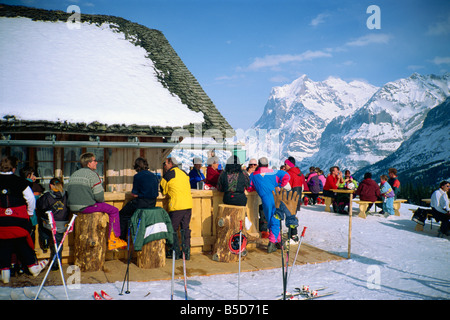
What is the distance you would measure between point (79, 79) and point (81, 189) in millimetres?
5676

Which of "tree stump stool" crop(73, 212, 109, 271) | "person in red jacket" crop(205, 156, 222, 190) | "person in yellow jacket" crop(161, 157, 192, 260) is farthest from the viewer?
"person in red jacket" crop(205, 156, 222, 190)

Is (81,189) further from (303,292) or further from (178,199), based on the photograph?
(303,292)

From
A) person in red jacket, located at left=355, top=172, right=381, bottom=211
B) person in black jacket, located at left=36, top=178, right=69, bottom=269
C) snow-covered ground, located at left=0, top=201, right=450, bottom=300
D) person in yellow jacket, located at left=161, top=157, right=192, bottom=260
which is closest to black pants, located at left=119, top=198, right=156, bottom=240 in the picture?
person in yellow jacket, located at left=161, top=157, right=192, bottom=260

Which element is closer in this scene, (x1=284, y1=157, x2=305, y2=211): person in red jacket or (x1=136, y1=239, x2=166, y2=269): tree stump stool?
(x1=136, y1=239, x2=166, y2=269): tree stump stool

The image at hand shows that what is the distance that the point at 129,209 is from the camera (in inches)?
271

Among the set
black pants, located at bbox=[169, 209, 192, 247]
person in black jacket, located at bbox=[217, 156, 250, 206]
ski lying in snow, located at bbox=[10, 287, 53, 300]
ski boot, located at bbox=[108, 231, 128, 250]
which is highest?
person in black jacket, located at bbox=[217, 156, 250, 206]

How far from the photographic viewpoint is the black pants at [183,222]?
7102 mm

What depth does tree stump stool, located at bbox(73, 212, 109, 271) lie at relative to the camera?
636 centimetres

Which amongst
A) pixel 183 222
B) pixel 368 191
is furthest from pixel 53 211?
pixel 368 191

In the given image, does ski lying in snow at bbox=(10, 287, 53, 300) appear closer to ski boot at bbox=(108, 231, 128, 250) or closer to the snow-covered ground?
the snow-covered ground

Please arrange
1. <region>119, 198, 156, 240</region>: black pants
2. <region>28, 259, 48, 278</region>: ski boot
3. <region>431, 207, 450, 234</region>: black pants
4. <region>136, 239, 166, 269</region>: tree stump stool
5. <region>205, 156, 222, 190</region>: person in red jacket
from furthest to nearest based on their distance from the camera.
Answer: <region>431, 207, 450, 234</region>: black pants
<region>205, 156, 222, 190</region>: person in red jacket
<region>119, 198, 156, 240</region>: black pants
<region>136, 239, 166, 269</region>: tree stump stool
<region>28, 259, 48, 278</region>: ski boot

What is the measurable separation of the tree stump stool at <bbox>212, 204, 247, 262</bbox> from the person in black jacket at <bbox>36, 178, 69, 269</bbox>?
2.88 m
